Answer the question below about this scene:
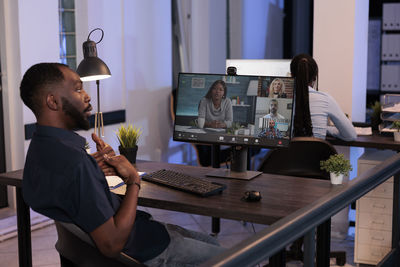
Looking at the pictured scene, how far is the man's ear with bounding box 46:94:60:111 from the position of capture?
188cm

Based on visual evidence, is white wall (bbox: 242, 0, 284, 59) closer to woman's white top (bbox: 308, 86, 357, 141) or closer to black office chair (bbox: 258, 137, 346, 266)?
woman's white top (bbox: 308, 86, 357, 141)

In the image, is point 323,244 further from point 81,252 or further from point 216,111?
point 81,252

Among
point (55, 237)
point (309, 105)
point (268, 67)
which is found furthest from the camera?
point (55, 237)

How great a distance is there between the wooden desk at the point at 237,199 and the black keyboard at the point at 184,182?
24mm

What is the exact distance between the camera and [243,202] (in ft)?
7.88

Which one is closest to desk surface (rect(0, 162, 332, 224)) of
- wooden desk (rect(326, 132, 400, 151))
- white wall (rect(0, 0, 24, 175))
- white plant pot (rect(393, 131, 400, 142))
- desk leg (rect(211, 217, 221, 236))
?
wooden desk (rect(326, 132, 400, 151))

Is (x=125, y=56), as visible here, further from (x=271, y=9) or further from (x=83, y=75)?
(x=271, y=9)

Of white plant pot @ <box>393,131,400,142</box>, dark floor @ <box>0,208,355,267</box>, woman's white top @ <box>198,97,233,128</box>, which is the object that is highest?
woman's white top @ <box>198,97,233,128</box>

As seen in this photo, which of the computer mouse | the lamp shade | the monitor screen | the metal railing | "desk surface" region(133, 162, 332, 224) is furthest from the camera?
the lamp shade

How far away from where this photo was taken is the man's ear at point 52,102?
1.88m

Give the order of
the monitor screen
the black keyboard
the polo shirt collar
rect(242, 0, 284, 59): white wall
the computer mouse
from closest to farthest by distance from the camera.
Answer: the polo shirt collar, the computer mouse, the black keyboard, the monitor screen, rect(242, 0, 284, 59): white wall

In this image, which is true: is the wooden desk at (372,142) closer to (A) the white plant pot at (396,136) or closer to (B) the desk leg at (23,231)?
(A) the white plant pot at (396,136)

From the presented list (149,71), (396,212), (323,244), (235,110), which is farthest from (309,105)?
(149,71)

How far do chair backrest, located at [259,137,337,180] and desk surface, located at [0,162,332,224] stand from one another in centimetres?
50
